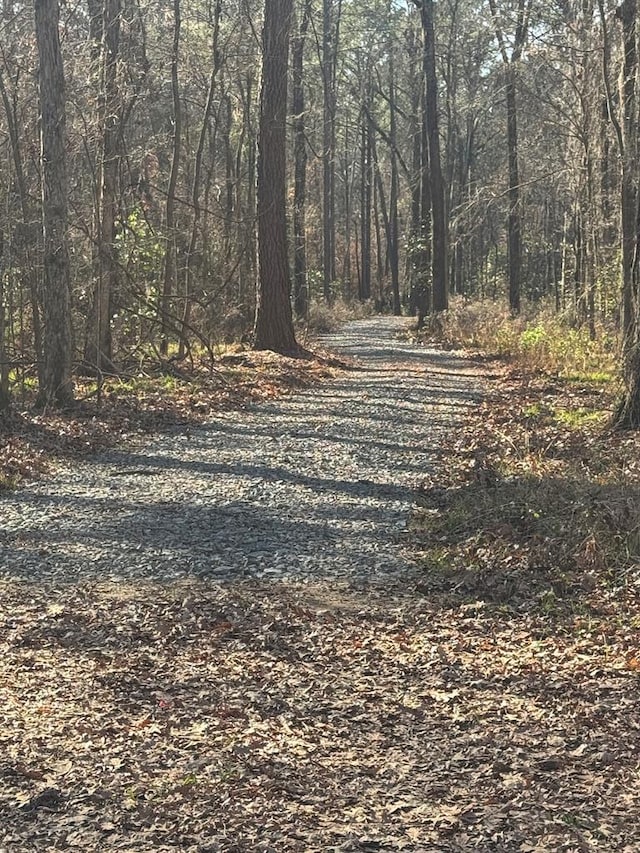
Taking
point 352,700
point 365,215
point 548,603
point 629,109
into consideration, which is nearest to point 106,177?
point 629,109

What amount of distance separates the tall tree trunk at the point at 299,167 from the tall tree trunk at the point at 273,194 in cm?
791

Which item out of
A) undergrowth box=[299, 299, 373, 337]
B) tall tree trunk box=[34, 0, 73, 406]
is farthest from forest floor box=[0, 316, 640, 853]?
undergrowth box=[299, 299, 373, 337]

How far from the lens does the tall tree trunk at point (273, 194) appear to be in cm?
1683

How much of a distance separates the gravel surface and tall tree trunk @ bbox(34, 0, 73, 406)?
6.55 ft

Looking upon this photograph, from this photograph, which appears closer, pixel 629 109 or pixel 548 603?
pixel 548 603

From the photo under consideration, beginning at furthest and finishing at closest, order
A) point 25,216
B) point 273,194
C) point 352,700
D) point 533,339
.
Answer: point 533,339 → point 273,194 → point 25,216 → point 352,700

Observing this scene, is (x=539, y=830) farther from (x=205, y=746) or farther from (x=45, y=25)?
(x=45, y=25)

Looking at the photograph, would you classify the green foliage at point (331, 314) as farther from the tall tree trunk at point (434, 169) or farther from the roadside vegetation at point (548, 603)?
the roadside vegetation at point (548, 603)

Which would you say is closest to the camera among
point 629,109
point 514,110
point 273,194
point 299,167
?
point 629,109

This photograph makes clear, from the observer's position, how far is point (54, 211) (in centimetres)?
1080

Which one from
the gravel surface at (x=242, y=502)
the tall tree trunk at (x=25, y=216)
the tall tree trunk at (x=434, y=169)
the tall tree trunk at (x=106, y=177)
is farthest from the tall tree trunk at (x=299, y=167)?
the gravel surface at (x=242, y=502)

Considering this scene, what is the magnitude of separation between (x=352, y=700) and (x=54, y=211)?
29.1 feet

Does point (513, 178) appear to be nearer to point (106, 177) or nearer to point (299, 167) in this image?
point (299, 167)

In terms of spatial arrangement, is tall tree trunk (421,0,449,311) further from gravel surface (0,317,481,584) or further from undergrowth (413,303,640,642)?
undergrowth (413,303,640,642)
